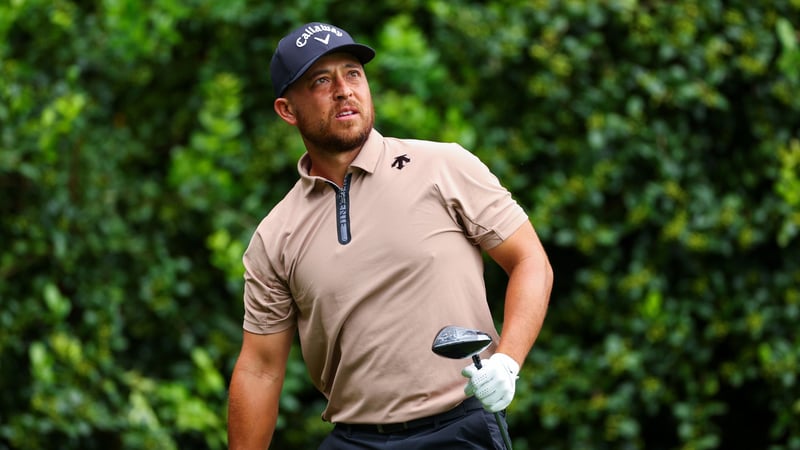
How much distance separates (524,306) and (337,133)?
742mm

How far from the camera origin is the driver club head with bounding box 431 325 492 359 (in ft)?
10.4

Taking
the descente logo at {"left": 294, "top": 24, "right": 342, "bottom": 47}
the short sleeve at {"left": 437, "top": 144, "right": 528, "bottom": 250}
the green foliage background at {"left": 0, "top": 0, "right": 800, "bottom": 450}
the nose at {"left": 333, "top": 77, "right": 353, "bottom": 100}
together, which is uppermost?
the descente logo at {"left": 294, "top": 24, "right": 342, "bottom": 47}

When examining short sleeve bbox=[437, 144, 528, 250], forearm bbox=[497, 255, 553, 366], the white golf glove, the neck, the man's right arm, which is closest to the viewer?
the white golf glove

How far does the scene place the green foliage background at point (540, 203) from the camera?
5809 mm

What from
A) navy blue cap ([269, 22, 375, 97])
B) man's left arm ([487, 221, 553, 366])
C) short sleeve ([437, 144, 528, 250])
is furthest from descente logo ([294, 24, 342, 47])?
man's left arm ([487, 221, 553, 366])

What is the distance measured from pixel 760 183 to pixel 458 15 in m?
1.68

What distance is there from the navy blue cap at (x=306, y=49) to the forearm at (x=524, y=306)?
2.60ft

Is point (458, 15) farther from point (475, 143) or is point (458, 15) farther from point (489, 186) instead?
point (489, 186)

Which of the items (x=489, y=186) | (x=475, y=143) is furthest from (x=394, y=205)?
(x=475, y=143)

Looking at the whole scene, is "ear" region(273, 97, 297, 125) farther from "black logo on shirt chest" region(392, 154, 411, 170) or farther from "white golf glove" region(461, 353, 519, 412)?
"white golf glove" region(461, 353, 519, 412)

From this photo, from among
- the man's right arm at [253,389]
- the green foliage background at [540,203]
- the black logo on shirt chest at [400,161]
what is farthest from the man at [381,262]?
the green foliage background at [540,203]

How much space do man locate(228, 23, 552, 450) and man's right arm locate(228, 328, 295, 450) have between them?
11 centimetres

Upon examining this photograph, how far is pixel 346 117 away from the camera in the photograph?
3693 mm

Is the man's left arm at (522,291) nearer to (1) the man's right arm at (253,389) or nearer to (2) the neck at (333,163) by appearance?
(2) the neck at (333,163)
